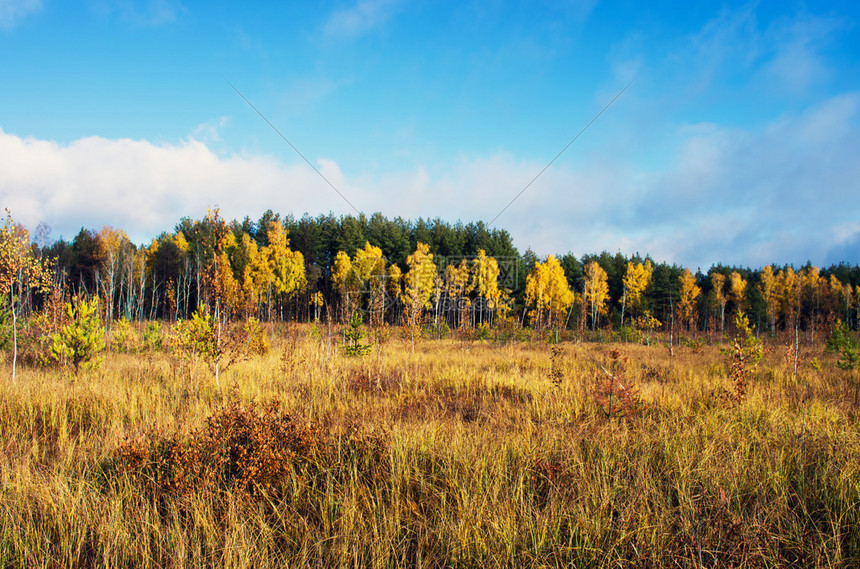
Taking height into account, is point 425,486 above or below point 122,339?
below

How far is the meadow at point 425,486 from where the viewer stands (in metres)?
2.33

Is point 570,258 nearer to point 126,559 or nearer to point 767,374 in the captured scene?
point 767,374

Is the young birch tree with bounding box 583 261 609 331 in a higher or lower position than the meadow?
higher

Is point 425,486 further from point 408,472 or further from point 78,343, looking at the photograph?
point 78,343

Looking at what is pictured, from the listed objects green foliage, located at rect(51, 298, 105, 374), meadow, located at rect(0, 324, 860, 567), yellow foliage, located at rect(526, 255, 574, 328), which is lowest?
meadow, located at rect(0, 324, 860, 567)

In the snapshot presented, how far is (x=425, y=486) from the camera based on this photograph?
3.04 metres

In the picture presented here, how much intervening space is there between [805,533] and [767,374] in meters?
8.42

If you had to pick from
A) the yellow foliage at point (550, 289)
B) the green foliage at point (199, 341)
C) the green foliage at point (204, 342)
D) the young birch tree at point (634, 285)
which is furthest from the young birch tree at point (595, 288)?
the green foliage at point (199, 341)

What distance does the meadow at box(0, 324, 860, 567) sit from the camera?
2326 mm

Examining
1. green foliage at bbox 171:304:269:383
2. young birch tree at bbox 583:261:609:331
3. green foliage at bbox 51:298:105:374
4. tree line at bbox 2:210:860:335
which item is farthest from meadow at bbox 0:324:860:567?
young birch tree at bbox 583:261:609:331

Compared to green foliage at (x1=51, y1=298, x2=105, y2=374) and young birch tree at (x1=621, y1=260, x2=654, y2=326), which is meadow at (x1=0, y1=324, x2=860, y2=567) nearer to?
green foliage at (x1=51, y1=298, x2=105, y2=374)

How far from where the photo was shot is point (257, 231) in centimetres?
5253

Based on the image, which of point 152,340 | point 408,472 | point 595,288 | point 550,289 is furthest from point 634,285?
point 408,472

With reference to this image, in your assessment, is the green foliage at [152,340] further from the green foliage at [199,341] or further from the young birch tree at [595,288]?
the young birch tree at [595,288]
